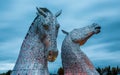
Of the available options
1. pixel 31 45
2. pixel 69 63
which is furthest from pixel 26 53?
pixel 69 63

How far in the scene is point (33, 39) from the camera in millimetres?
3107

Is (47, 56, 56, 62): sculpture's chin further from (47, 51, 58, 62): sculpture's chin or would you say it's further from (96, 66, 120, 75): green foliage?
(96, 66, 120, 75): green foliage

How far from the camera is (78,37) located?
6.29m

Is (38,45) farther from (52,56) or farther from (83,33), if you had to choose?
(83,33)

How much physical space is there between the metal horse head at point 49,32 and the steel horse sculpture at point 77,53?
317 cm

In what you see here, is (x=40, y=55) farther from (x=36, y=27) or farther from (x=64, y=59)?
(x=64, y=59)

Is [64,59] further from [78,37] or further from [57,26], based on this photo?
[57,26]

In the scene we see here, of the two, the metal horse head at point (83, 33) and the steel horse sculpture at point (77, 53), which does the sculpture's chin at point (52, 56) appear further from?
the metal horse head at point (83, 33)

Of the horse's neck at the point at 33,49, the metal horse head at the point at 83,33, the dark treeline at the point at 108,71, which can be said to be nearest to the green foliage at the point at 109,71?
the dark treeline at the point at 108,71

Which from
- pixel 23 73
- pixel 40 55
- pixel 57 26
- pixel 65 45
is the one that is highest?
pixel 65 45

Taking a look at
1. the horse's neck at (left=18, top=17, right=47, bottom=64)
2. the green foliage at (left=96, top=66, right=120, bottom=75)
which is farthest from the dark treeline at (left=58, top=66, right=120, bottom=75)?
the horse's neck at (left=18, top=17, right=47, bottom=64)

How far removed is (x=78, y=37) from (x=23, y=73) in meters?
3.39

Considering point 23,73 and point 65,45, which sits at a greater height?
point 65,45

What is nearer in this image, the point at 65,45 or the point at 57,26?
the point at 57,26
